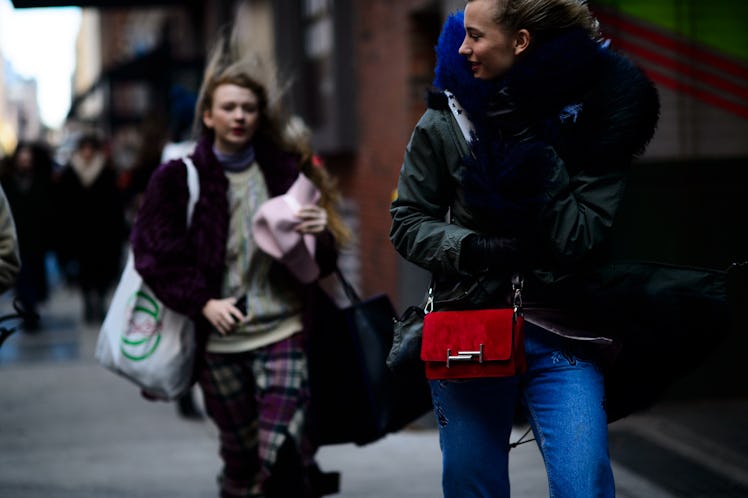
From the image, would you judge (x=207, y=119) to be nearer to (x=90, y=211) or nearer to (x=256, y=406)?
(x=256, y=406)

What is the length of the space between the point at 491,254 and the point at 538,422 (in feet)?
1.48

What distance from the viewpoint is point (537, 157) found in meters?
3.09

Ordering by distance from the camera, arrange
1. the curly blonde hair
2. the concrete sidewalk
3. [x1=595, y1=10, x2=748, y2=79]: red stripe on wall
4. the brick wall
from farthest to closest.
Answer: the brick wall → [x1=595, y1=10, x2=748, y2=79]: red stripe on wall → the concrete sidewalk → the curly blonde hair

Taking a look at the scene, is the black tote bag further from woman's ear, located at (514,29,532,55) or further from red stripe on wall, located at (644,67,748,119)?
red stripe on wall, located at (644,67,748,119)

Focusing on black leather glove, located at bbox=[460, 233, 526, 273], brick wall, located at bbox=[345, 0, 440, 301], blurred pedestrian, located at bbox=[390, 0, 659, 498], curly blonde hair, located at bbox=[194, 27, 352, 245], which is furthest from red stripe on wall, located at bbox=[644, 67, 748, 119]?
black leather glove, located at bbox=[460, 233, 526, 273]

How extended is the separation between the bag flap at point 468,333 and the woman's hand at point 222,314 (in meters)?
1.59

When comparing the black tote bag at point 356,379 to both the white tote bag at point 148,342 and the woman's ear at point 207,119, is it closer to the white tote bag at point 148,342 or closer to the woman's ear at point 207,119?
the white tote bag at point 148,342

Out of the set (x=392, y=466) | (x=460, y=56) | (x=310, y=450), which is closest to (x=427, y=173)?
(x=460, y=56)

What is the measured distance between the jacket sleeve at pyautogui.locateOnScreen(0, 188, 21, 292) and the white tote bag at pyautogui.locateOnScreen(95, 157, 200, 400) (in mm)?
641

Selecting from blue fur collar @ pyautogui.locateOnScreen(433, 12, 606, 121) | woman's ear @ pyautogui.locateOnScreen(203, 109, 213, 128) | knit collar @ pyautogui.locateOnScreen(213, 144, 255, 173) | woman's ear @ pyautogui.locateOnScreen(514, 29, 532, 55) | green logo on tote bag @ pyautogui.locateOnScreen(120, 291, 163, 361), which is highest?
woman's ear @ pyautogui.locateOnScreen(514, 29, 532, 55)

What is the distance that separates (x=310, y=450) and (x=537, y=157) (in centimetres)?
222

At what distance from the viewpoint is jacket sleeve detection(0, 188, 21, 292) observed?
4.27 metres

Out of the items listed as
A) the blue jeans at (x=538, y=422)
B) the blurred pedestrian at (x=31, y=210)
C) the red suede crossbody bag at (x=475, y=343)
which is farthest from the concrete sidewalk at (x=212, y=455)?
the blurred pedestrian at (x=31, y=210)

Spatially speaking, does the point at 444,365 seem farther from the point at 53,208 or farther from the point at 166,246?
the point at 53,208
